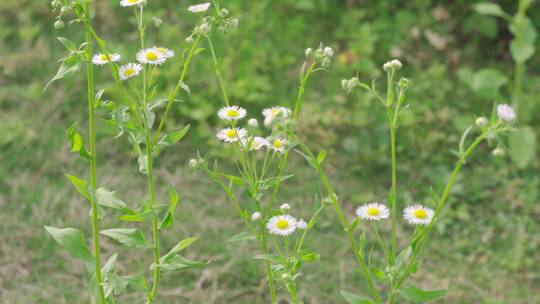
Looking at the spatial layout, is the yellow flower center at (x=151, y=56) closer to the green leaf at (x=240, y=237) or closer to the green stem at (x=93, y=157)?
the green stem at (x=93, y=157)

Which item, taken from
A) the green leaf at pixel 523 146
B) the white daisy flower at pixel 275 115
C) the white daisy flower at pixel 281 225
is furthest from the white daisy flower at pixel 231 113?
the green leaf at pixel 523 146

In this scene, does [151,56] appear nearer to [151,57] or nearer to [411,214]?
[151,57]

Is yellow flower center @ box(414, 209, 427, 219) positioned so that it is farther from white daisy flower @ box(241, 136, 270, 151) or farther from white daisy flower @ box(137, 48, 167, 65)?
white daisy flower @ box(137, 48, 167, 65)

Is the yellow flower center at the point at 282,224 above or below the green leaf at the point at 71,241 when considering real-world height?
above

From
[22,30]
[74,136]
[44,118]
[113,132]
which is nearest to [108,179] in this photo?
[113,132]

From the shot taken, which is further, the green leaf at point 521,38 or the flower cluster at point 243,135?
the green leaf at point 521,38

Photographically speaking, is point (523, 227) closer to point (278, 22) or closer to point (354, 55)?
point (354, 55)

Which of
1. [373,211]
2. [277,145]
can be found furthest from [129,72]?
[373,211]
